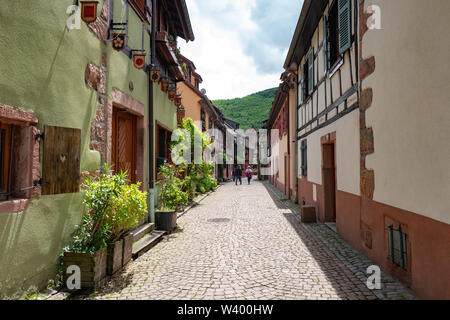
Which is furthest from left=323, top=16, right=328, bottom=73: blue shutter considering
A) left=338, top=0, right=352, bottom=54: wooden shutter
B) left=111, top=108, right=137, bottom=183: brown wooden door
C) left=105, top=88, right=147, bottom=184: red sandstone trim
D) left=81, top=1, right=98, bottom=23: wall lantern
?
left=81, top=1, right=98, bottom=23: wall lantern

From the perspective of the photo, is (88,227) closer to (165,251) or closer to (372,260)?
(165,251)

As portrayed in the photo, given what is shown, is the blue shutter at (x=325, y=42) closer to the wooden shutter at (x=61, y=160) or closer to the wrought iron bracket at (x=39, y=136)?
the wooden shutter at (x=61, y=160)

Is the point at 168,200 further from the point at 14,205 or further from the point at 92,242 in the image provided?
the point at 14,205

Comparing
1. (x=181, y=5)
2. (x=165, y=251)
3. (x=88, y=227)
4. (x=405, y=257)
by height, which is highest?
(x=181, y=5)

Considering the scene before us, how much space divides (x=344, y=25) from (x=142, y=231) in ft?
18.4

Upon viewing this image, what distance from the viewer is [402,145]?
3688mm

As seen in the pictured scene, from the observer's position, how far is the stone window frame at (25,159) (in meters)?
3.18

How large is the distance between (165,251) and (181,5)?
25.7 feet

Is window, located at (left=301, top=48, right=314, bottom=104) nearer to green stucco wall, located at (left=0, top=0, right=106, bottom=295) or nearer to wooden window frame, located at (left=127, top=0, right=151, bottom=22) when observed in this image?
wooden window frame, located at (left=127, top=0, right=151, bottom=22)

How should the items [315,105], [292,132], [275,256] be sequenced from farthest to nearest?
[292,132] < [315,105] < [275,256]

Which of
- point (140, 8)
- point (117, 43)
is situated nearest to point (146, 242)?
point (117, 43)

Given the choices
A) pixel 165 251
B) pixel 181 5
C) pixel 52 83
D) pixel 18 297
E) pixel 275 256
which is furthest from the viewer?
pixel 181 5

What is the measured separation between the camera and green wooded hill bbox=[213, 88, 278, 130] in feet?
206
